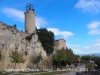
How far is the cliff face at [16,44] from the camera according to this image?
4953 centimetres

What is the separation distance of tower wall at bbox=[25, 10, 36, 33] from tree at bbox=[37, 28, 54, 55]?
2310 mm

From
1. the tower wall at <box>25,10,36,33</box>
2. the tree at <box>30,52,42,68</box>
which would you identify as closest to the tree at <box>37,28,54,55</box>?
the tower wall at <box>25,10,36,33</box>

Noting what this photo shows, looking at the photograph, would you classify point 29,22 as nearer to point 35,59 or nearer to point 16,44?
point 16,44

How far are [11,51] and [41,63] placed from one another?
14.0m

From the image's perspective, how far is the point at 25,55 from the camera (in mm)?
57125

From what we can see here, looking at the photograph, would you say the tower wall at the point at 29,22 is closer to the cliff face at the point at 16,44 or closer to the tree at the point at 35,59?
the cliff face at the point at 16,44

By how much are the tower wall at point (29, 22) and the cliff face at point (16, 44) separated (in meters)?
3.20

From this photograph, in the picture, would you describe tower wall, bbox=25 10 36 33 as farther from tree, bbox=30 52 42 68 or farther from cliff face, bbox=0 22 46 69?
tree, bbox=30 52 42 68

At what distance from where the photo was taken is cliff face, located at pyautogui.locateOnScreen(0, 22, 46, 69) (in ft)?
163

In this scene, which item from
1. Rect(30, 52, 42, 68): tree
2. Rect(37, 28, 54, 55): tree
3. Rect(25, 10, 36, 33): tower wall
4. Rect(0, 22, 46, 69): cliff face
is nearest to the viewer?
Rect(0, 22, 46, 69): cliff face

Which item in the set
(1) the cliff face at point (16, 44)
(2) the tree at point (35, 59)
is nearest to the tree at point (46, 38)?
(1) the cliff face at point (16, 44)

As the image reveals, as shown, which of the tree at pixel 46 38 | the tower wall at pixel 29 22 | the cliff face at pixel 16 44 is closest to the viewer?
the cliff face at pixel 16 44

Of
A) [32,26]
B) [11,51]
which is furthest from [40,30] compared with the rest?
[11,51]

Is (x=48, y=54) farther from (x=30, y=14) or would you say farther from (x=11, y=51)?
(x=11, y=51)
